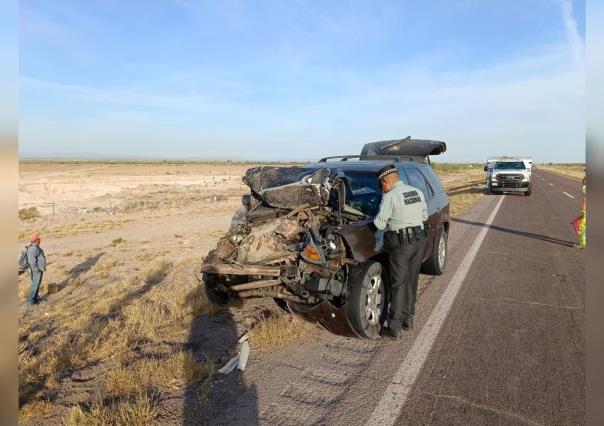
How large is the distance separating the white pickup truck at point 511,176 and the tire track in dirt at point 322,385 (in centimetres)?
2423

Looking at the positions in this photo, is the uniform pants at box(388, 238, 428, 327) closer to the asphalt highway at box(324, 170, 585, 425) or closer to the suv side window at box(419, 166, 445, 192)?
the asphalt highway at box(324, 170, 585, 425)

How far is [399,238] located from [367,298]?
738 mm

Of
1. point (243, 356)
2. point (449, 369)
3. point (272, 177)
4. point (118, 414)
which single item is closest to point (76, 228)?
point (272, 177)

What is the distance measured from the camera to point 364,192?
17.9 ft

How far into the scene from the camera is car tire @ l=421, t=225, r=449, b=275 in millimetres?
6528

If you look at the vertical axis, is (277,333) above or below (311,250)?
below

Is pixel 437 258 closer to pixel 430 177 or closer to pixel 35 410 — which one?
pixel 430 177

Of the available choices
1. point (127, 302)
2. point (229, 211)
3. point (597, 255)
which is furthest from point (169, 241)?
point (597, 255)

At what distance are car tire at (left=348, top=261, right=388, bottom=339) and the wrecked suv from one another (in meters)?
0.01

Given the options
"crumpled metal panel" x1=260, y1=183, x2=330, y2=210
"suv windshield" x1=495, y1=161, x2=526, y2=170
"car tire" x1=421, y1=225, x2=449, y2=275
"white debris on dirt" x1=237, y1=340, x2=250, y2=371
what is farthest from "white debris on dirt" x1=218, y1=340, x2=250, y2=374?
"suv windshield" x1=495, y1=161, x2=526, y2=170

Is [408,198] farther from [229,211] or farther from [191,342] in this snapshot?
[229,211]

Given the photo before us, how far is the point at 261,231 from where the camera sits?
15.3 ft

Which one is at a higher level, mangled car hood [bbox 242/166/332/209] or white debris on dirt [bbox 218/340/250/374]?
mangled car hood [bbox 242/166/332/209]

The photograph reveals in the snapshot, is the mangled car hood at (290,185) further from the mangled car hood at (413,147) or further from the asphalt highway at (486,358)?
the mangled car hood at (413,147)
